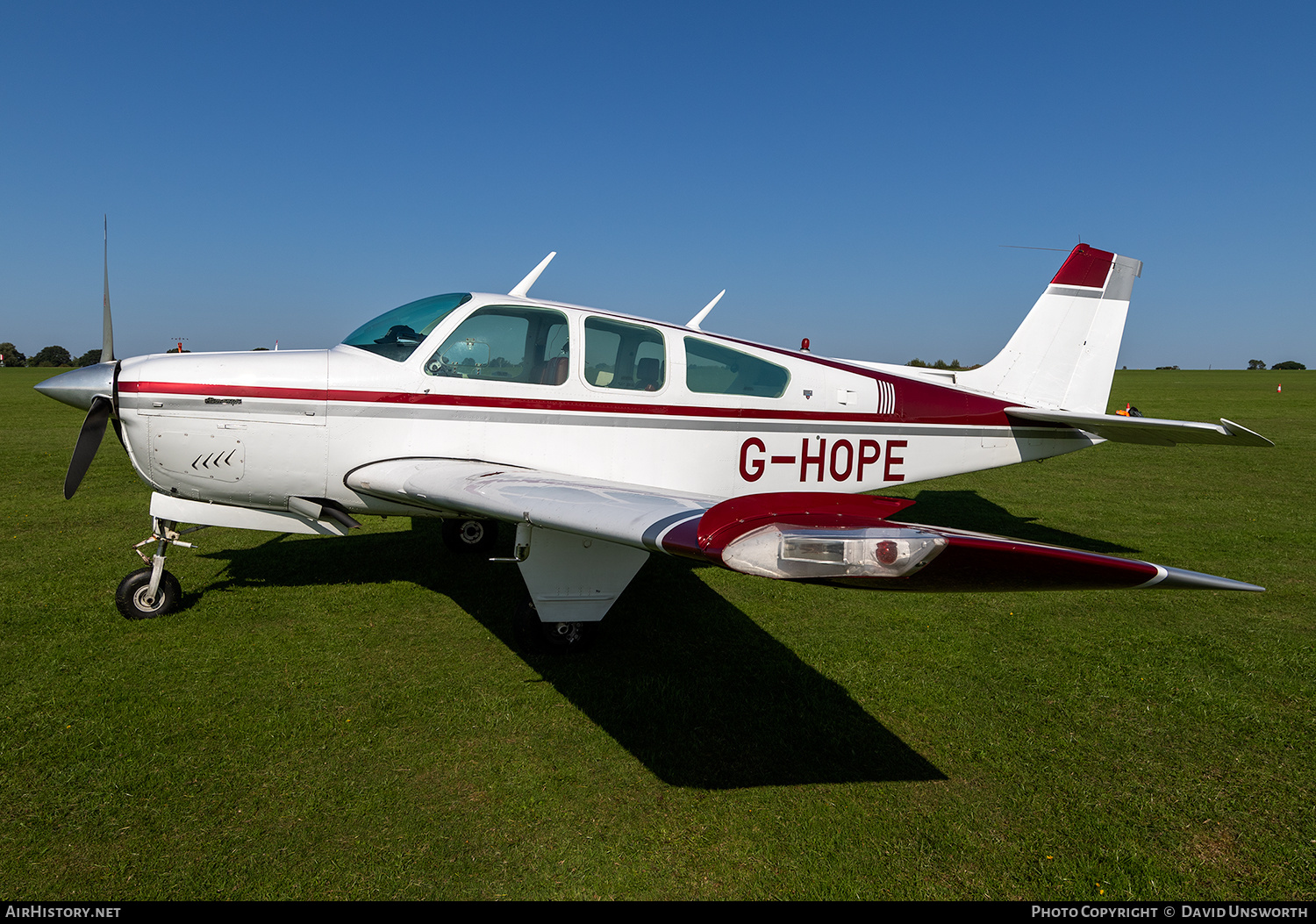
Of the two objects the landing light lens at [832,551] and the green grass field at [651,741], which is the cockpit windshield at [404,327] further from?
the landing light lens at [832,551]

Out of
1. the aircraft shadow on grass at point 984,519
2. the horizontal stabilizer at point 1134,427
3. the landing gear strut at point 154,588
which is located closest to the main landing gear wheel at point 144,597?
the landing gear strut at point 154,588

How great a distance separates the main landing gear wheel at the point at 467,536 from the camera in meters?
6.89

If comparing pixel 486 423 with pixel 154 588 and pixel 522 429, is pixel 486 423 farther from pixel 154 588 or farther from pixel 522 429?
pixel 154 588

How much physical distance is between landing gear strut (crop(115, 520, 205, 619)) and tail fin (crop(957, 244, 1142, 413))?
7243mm

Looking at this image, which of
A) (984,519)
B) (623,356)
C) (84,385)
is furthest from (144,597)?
(984,519)

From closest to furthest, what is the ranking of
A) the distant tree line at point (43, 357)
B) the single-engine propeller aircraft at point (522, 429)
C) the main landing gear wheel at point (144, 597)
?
the single-engine propeller aircraft at point (522, 429) < the main landing gear wheel at point (144, 597) < the distant tree line at point (43, 357)

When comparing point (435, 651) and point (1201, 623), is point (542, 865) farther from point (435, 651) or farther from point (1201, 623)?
point (1201, 623)

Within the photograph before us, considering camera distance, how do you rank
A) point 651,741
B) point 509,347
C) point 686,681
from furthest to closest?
1. point 509,347
2. point 686,681
3. point 651,741

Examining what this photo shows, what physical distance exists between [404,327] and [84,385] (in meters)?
2.03

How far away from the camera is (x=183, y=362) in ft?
15.4

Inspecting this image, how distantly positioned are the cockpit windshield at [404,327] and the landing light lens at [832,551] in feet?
11.3

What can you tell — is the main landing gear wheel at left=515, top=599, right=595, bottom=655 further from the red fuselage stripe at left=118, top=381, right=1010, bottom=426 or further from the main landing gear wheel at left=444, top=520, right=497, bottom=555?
the main landing gear wheel at left=444, top=520, right=497, bottom=555

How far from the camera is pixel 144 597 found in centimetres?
494
